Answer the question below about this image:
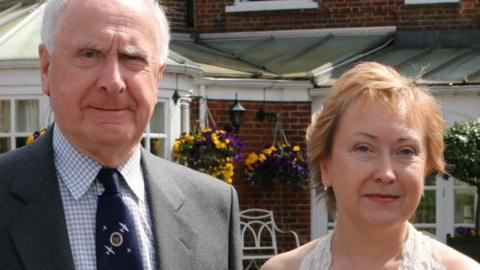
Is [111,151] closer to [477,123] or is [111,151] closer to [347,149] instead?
[347,149]

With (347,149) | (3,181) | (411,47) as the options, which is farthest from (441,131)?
(411,47)

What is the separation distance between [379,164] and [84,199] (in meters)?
0.91

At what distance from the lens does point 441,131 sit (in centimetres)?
330

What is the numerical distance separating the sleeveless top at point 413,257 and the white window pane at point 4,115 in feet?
25.1

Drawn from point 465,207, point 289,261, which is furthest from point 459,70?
point 289,261

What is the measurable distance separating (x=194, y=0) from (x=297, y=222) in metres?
3.67

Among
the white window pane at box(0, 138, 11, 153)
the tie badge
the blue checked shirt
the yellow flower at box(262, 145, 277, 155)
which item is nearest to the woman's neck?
the blue checked shirt

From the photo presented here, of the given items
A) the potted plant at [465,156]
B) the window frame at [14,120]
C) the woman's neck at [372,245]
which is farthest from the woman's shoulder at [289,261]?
the window frame at [14,120]

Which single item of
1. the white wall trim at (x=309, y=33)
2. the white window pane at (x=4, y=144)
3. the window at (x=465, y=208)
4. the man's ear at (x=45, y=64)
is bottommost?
the window at (x=465, y=208)

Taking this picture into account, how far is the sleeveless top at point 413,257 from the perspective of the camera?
10.7ft

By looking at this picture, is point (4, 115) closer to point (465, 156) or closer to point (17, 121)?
point (17, 121)

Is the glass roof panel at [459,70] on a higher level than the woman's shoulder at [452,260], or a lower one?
higher

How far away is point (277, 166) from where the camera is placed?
1120 cm

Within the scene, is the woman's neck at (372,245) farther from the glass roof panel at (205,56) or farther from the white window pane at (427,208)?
the glass roof panel at (205,56)
